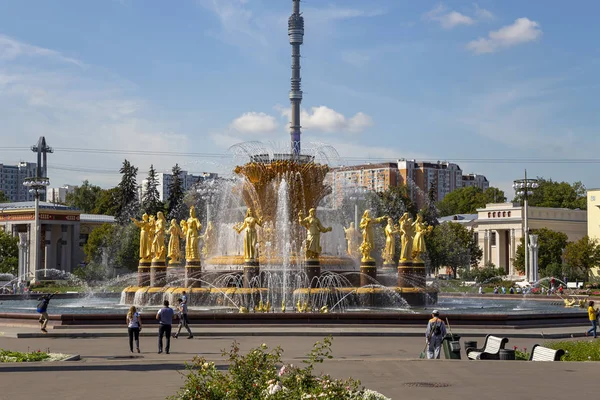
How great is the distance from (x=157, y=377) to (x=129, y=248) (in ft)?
205

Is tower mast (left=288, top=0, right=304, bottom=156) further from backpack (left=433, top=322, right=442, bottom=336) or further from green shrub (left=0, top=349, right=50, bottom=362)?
green shrub (left=0, top=349, right=50, bottom=362)

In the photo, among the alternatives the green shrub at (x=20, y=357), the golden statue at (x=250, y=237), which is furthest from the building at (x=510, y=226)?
the green shrub at (x=20, y=357)

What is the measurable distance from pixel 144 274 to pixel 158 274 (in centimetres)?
127

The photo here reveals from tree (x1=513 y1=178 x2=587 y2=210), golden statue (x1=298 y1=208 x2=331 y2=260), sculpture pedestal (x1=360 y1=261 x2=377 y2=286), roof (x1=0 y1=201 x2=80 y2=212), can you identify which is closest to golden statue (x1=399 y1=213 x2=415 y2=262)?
sculpture pedestal (x1=360 y1=261 x2=377 y2=286)

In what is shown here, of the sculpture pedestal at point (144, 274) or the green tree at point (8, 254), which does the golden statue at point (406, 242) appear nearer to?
the sculpture pedestal at point (144, 274)

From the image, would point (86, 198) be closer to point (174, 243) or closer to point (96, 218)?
point (96, 218)

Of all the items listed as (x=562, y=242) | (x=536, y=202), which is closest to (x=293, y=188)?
(x=562, y=242)

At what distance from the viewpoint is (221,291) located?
3234cm

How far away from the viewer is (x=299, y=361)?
684 inches

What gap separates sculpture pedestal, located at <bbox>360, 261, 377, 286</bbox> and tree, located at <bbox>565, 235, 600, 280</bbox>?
50.5 meters

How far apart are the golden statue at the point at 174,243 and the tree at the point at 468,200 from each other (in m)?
99.7

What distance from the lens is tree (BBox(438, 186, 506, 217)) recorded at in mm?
135500

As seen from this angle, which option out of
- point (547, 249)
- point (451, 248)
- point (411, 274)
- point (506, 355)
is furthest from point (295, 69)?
point (506, 355)

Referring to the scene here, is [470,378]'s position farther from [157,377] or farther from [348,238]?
[348,238]
